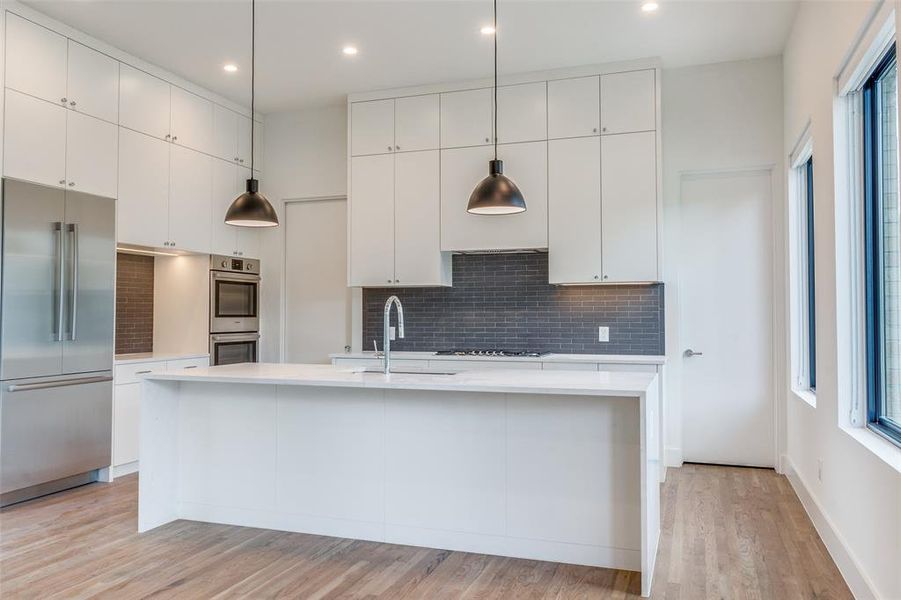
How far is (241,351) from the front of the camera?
19.2 ft

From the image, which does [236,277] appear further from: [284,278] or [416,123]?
[416,123]

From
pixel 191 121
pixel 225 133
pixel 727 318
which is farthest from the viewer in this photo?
pixel 225 133

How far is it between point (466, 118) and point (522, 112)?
47 centimetres

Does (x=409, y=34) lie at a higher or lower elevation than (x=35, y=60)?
higher

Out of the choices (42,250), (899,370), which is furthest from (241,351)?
(899,370)

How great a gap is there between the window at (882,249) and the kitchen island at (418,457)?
3.14ft

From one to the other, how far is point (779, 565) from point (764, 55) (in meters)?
3.68

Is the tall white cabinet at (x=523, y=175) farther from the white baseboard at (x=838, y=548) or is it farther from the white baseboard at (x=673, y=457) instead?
the white baseboard at (x=838, y=548)

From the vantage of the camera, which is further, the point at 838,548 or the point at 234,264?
the point at 234,264

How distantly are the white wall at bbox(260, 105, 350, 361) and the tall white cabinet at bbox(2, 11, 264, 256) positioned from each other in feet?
0.52

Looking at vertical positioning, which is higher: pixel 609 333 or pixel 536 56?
pixel 536 56

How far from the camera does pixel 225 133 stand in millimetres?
5723

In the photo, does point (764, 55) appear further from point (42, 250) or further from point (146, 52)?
point (42, 250)

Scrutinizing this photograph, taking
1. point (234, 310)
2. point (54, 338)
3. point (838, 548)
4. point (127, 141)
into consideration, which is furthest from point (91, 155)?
point (838, 548)
